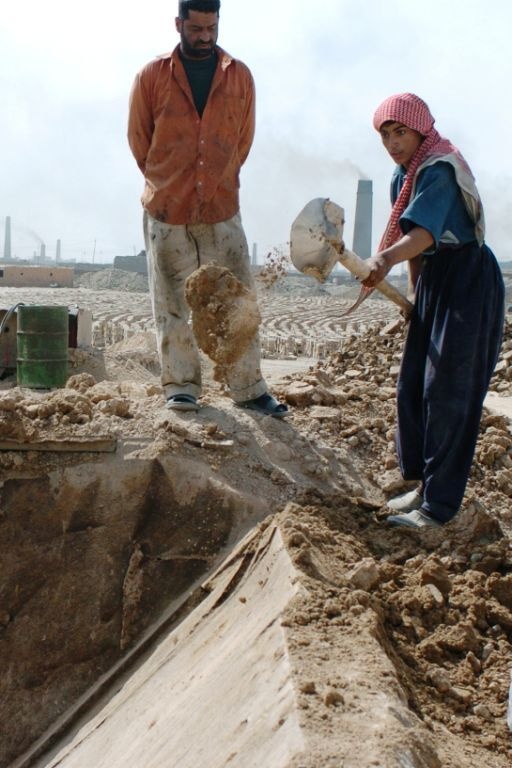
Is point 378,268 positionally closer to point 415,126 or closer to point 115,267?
point 415,126

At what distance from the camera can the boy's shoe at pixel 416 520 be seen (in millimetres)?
3818

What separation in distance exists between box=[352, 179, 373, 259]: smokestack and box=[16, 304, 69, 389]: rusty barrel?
49.9m

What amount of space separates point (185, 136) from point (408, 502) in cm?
209

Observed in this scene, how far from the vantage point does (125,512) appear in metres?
4.18

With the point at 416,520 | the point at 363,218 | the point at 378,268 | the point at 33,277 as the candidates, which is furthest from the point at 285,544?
the point at 363,218

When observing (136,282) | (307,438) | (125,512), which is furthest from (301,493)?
(136,282)

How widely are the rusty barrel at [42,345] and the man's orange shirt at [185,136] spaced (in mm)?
3344

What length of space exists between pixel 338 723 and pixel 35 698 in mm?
2154

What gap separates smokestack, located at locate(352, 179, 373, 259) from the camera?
57.2 m

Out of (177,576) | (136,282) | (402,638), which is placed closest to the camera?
(402,638)

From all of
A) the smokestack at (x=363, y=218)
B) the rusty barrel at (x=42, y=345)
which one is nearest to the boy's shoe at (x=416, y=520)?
the rusty barrel at (x=42, y=345)

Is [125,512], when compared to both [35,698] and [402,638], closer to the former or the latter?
[35,698]

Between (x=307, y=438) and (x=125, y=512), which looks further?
(x=307, y=438)

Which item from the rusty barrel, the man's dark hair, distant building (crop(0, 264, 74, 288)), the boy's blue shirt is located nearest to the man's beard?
the man's dark hair
